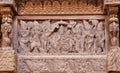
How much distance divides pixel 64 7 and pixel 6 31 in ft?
2.47

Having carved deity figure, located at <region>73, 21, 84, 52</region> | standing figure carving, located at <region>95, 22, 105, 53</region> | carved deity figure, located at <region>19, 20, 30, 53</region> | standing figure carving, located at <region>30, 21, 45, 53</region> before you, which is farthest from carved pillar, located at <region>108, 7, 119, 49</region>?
carved deity figure, located at <region>19, 20, 30, 53</region>

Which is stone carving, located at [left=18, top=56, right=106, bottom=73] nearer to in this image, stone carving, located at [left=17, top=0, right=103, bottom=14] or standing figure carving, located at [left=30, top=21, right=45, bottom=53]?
standing figure carving, located at [left=30, top=21, right=45, bottom=53]

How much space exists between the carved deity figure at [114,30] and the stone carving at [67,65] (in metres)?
0.23

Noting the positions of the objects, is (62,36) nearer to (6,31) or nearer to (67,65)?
(67,65)

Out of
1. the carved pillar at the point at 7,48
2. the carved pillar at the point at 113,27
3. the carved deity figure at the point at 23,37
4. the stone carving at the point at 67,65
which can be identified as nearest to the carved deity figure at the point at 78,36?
the stone carving at the point at 67,65

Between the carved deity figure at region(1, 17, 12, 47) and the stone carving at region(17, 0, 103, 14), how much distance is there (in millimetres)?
271

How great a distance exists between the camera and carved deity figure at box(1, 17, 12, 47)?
12.0 ft

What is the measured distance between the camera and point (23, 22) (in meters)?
3.89

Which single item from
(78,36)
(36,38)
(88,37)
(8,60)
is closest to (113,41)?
(88,37)

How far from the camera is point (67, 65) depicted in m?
3.71

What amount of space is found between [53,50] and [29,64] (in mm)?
324

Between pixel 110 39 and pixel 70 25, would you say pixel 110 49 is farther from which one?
pixel 70 25

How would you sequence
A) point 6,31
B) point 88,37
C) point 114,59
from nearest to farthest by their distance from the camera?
point 114,59 < point 6,31 < point 88,37

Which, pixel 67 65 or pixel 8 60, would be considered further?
pixel 67 65
